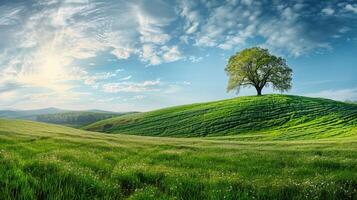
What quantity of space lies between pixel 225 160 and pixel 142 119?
91.1m

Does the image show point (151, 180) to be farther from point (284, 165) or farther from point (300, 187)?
point (284, 165)

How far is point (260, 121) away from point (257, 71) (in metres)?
28.0

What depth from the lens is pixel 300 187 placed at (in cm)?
1142

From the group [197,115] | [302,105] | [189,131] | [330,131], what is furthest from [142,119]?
[330,131]

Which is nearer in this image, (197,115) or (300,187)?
(300,187)

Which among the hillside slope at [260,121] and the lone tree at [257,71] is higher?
the lone tree at [257,71]

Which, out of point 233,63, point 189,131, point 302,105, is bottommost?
point 189,131

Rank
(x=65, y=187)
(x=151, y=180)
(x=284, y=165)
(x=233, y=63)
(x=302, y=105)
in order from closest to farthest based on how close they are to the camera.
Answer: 1. (x=65, y=187)
2. (x=151, y=180)
3. (x=284, y=165)
4. (x=302, y=105)
5. (x=233, y=63)

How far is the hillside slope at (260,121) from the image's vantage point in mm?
67000

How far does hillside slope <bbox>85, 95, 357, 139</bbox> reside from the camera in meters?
67.0

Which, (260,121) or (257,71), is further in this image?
(257,71)

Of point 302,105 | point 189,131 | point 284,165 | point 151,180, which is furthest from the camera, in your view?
point 302,105

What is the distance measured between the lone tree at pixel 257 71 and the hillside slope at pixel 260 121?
491cm

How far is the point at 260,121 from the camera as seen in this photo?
261 feet
